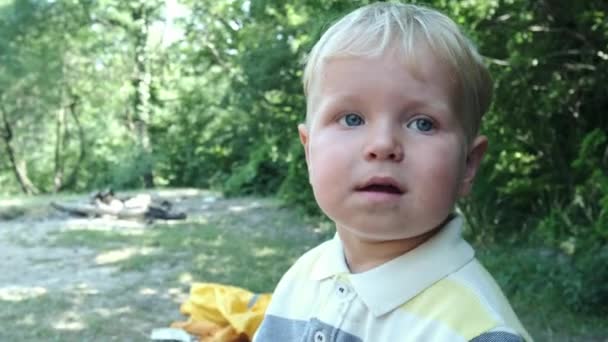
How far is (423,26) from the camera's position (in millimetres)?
1101

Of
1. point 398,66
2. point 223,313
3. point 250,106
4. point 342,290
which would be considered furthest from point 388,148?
point 250,106

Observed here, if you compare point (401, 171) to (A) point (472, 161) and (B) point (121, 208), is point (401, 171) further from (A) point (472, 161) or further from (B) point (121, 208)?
(B) point (121, 208)

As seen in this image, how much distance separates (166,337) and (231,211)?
22.1 feet

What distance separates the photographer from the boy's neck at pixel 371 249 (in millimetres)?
1112

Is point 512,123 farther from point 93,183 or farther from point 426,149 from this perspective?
point 93,183

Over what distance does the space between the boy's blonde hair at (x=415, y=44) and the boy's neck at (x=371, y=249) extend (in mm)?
164

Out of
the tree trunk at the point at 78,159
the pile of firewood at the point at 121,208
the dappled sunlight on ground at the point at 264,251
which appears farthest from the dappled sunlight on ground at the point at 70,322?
the tree trunk at the point at 78,159

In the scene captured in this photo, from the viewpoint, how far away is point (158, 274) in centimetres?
540

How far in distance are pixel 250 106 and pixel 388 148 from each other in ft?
25.2

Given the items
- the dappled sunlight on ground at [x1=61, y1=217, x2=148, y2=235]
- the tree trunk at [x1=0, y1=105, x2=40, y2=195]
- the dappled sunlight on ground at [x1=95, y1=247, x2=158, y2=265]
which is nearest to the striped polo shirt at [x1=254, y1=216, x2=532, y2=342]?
the dappled sunlight on ground at [x1=95, y1=247, x2=158, y2=265]

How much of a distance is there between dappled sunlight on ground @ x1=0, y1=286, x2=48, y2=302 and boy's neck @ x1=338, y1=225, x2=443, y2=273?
392 centimetres

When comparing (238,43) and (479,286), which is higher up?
(479,286)

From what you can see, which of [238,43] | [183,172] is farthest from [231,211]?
[183,172]

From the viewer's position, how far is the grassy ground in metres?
3.98
